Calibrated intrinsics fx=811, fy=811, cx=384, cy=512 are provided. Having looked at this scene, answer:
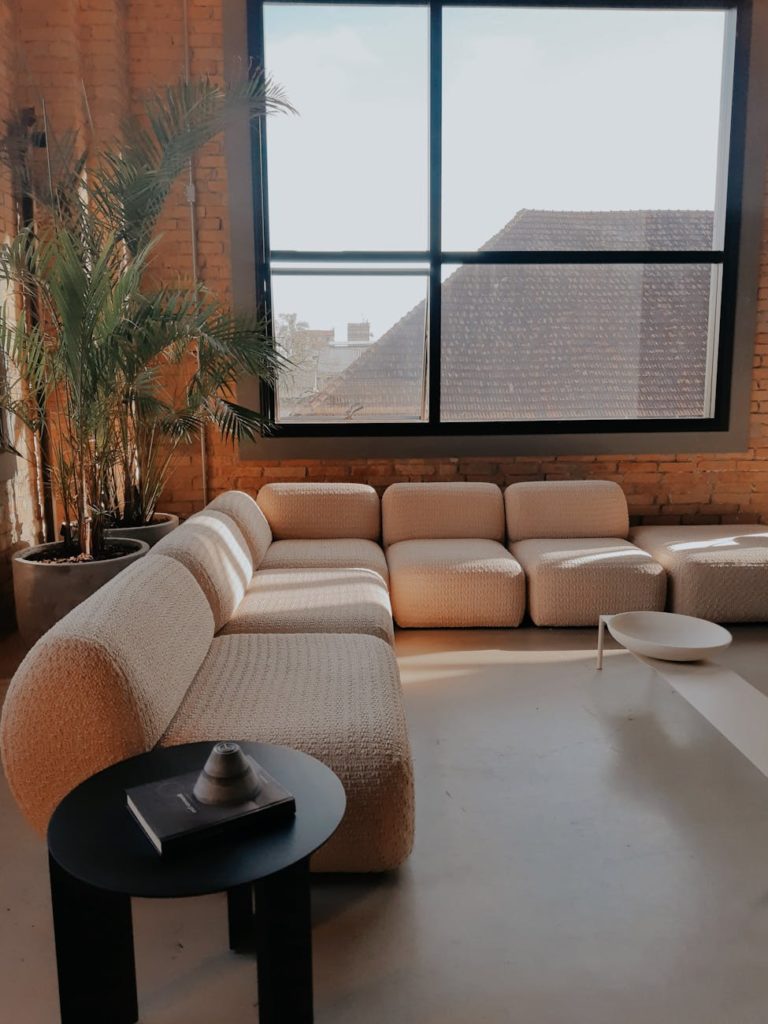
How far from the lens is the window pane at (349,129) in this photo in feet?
15.9

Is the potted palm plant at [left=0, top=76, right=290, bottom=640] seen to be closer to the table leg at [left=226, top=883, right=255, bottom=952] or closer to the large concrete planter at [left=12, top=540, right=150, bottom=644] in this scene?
the large concrete planter at [left=12, top=540, right=150, bottom=644]

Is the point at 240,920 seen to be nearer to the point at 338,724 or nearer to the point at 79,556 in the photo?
the point at 338,724

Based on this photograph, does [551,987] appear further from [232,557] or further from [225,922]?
[232,557]

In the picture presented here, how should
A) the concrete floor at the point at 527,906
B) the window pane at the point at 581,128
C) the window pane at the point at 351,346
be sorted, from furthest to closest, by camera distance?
1. the window pane at the point at 351,346
2. the window pane at the point at 581,128
3. the concrete floor at the point at 527,906

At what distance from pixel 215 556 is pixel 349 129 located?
10.1 feet

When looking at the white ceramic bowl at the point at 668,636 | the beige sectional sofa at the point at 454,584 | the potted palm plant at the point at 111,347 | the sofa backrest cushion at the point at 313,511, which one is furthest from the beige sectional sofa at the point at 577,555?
the potted palm plant at the point at 111,347

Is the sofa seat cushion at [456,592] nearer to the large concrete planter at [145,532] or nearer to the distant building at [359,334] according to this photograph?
the large concrete planter at [145,532]

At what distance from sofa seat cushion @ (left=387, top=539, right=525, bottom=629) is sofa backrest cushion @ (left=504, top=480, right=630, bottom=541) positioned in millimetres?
603

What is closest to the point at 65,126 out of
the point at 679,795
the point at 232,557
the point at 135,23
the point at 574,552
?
the point at 135,23

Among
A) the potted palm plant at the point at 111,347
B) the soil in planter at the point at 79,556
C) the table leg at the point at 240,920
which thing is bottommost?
the table leg at the point at 240,920

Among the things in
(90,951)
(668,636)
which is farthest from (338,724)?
(668,636)

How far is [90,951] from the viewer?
1.55 m

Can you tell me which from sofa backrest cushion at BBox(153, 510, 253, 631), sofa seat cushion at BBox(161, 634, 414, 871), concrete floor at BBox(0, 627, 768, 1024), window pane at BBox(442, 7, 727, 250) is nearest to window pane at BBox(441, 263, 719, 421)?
window pane at BBox(442, 7, 727, 250)

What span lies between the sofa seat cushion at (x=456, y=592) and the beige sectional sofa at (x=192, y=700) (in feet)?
4.09
